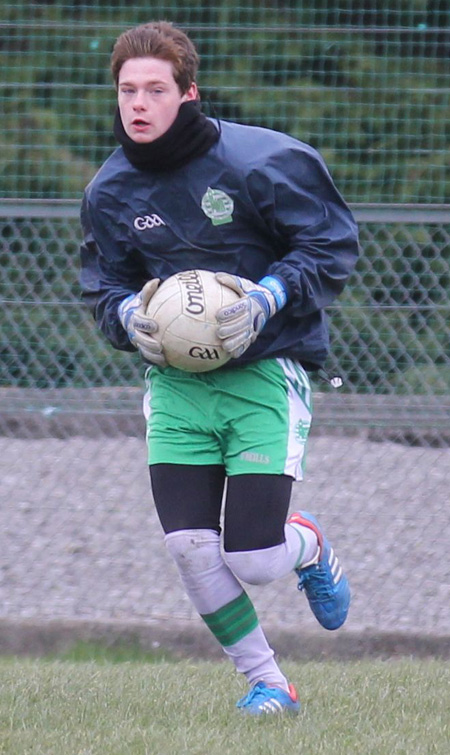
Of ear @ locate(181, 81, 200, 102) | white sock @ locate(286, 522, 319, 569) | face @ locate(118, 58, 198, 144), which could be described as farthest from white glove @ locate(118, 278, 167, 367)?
white sock @ locate(286, 522, 319, 569)

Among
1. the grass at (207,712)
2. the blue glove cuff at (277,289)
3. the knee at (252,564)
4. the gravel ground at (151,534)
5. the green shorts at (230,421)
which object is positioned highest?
the blue glove cuff at (277,289)

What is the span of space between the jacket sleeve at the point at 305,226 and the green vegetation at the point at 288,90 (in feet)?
7.15

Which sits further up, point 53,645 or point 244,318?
point 244,318

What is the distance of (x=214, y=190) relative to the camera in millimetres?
3945

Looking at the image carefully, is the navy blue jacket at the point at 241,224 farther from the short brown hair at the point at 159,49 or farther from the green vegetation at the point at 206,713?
the green vegetation at the point at 206,713

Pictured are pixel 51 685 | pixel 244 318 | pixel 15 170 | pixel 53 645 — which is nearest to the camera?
pixel 244 318

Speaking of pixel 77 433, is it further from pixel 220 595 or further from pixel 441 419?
pixel 220 595

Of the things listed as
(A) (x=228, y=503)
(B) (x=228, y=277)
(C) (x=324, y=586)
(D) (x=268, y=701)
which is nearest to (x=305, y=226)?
(B) (x=228, y=277)

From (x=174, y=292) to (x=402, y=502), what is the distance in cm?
307

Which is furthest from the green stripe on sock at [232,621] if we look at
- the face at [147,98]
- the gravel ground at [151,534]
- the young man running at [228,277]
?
the gravel ground at [151,534]

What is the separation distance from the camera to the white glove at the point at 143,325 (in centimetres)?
382

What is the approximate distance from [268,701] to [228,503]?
1.93 feet

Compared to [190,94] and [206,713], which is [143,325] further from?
[206,713]

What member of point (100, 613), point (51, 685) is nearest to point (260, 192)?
point (51, 685)
